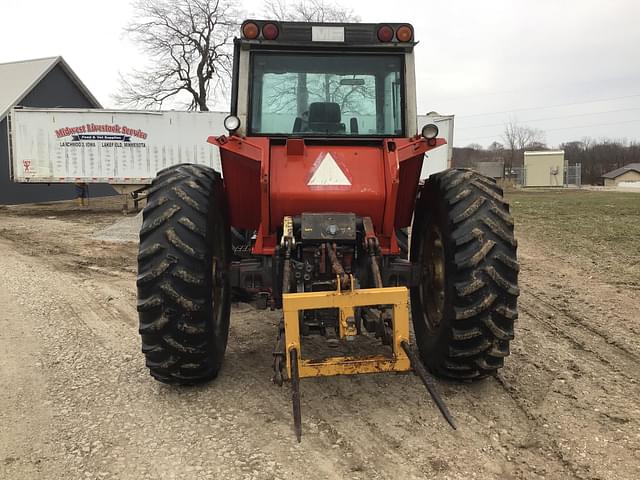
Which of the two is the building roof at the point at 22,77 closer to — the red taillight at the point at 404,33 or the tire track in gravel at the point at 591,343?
the red taillight at the point at 404,33

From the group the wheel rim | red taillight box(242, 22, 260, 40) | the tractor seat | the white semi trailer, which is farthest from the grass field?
red taillight box(242, 22, 260, 40)

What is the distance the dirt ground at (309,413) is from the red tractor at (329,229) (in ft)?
0.89

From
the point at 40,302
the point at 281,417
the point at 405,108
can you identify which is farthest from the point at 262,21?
the point at 40,302

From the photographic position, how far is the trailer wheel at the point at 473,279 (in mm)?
3623

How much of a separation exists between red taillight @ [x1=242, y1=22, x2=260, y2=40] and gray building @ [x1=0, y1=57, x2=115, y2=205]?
848 inches

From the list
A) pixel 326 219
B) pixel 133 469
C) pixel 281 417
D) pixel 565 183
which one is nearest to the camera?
pixel 133 469

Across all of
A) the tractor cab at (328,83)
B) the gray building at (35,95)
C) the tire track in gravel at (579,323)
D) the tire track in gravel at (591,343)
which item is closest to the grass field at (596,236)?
the tire track in gravel at (579,323)

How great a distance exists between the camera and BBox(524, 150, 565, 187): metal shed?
47.3m

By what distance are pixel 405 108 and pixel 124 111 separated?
1579 centimetres

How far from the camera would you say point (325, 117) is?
450 cm

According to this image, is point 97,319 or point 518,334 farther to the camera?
point 97,319

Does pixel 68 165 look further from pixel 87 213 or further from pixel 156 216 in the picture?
pixel 156 216

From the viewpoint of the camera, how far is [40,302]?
7.01 m

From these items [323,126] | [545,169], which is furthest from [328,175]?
[545,169]
